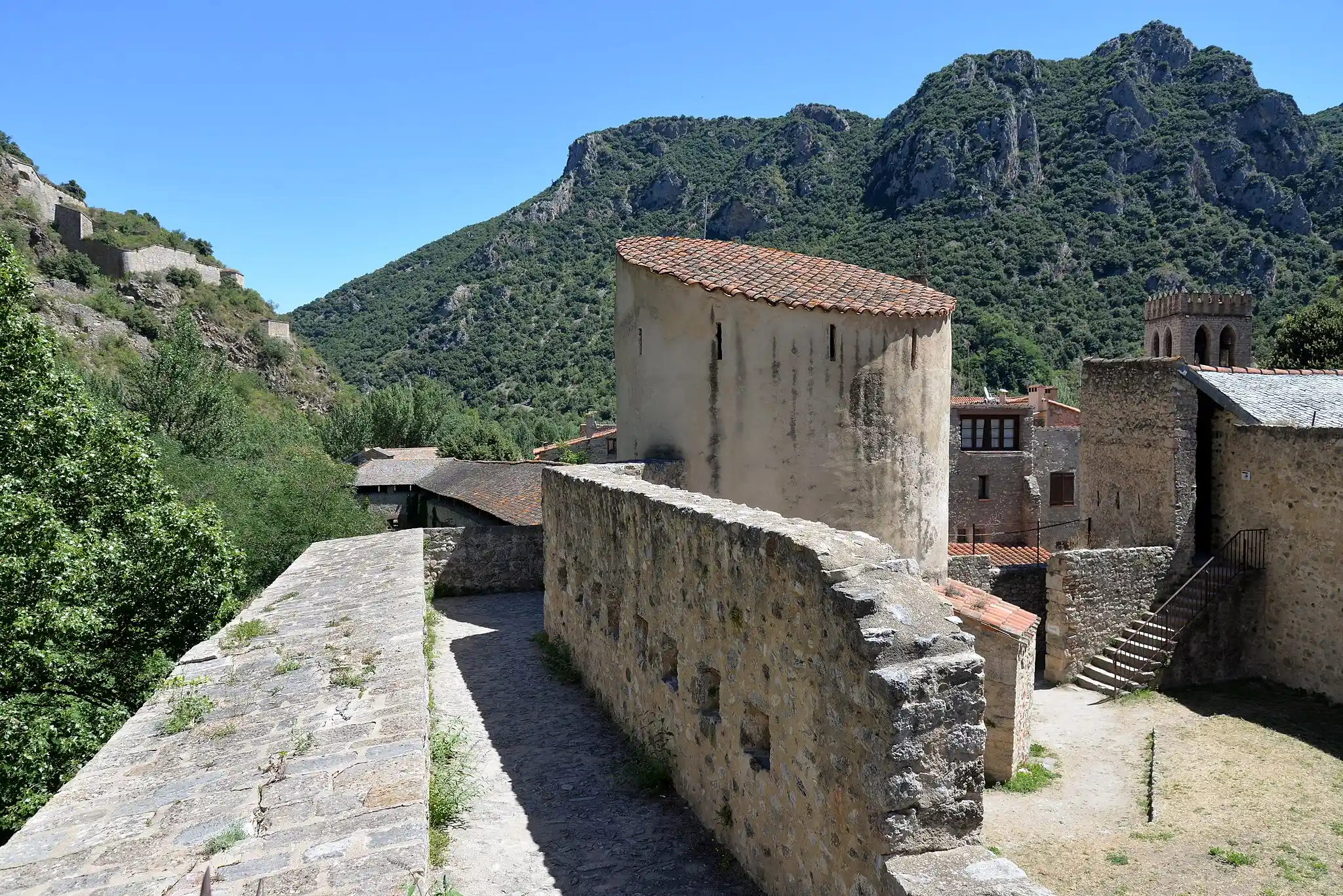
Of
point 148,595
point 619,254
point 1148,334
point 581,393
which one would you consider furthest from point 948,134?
point 148,595

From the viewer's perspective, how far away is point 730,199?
90062 mm

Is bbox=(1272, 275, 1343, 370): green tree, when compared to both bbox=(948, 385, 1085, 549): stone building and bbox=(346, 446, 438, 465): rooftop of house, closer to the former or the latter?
bbox=(948, 385, 1085, 549): stone building

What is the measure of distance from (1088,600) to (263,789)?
1626 centimetres

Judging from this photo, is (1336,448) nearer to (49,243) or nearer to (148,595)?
(148,595)

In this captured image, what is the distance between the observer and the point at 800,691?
4.39 metres

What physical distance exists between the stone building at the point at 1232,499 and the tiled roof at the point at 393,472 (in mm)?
20744

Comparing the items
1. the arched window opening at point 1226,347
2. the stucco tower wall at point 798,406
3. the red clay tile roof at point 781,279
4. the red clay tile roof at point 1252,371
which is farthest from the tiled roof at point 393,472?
the arched window opening at point 1226,347

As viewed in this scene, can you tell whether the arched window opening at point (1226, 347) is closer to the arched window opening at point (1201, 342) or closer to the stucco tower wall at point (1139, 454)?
the arched window opening at point (1201, 342)

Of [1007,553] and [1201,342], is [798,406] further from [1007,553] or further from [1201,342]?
[1201,342]

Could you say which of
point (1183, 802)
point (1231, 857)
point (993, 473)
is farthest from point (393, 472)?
point (1231, 857)

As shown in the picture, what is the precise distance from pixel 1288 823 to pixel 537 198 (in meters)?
103

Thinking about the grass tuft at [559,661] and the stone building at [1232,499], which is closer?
the grass tuft at [559,661]

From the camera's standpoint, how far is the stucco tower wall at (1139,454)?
58.1ft

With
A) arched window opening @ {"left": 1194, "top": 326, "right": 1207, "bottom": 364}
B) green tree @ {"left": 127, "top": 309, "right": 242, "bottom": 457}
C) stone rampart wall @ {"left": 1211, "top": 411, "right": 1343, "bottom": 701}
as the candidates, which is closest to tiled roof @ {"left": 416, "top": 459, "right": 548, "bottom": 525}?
green tree @ {"left": 127, "top": 309, "right": 242, "bottom": 457}
